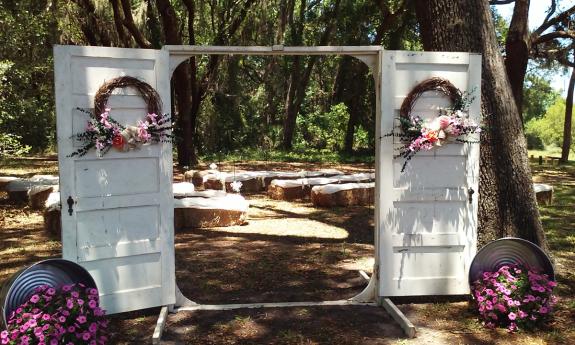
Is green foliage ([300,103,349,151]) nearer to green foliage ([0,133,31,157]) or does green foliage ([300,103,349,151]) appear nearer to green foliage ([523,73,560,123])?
green foliage ([0,133,31,157])

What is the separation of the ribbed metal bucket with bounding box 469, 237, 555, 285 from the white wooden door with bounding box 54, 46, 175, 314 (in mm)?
2560

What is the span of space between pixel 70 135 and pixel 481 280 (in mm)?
3465

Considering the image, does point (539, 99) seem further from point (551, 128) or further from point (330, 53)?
point (330, 53)

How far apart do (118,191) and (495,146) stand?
3.52 metres

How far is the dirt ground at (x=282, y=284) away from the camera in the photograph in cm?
418

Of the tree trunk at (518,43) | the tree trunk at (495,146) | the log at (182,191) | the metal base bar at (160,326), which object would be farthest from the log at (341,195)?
the metal base bar at (160,326)

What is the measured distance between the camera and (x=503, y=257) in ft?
15.1

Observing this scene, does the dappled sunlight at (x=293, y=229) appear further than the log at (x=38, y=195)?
No

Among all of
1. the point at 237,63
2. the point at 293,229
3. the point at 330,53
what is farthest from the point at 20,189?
the point at 237,63

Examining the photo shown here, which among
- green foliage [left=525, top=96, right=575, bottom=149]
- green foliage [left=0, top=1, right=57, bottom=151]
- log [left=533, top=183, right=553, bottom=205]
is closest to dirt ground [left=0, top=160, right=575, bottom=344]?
green foliage [left=0, top=1, right=57, bottom=151]

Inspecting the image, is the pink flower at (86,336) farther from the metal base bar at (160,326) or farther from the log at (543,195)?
the log at (543,195)

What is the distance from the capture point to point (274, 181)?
1138 centimetres

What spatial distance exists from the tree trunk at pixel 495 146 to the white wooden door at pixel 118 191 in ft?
9.54

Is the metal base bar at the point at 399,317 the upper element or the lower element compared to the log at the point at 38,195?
lower
